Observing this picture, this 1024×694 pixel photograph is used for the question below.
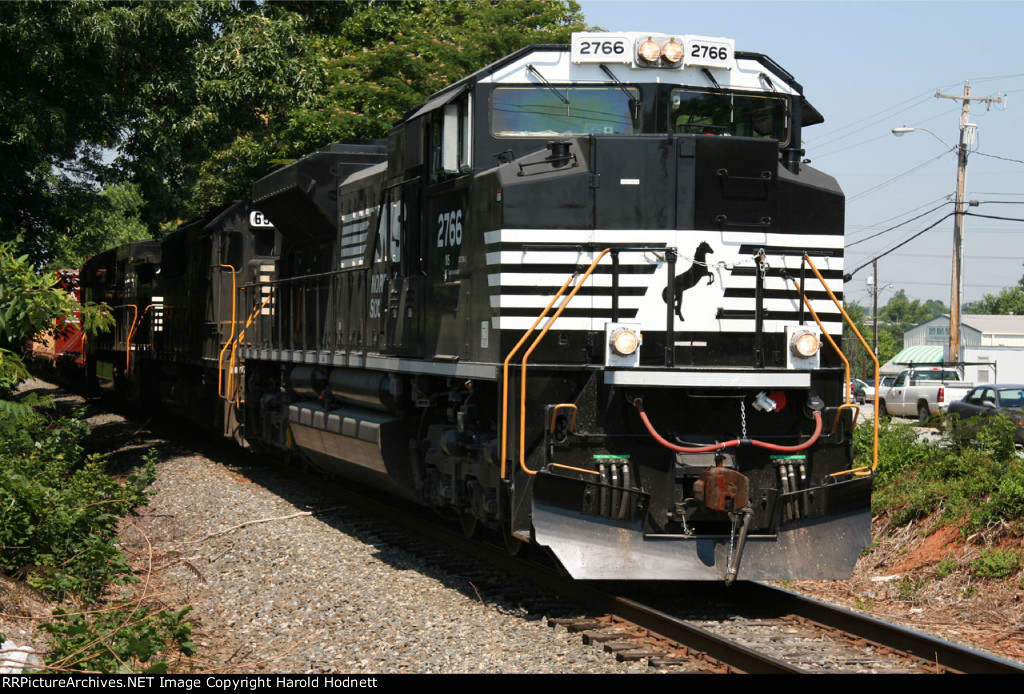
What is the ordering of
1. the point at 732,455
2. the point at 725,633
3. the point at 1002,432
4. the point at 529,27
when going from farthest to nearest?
the point at 529,27
the point at 1002,432
the point at 732,455
the point at 725,633

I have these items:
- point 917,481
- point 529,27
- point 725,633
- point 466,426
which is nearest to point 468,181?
point 466,426

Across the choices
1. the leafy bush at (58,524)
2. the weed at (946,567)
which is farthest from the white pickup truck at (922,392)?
the leafy bush at (58,524)

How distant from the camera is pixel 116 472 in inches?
605


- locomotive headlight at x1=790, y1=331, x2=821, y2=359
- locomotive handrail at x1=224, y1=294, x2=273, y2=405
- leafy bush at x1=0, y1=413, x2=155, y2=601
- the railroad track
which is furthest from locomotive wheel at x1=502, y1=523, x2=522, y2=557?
locomotive handrail at x1=224, y1=294, x2=273, y2=405

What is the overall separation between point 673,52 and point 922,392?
84.1 ft

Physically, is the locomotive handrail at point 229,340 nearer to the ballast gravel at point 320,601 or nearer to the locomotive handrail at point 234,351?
the locomotive handrail at point 234,351

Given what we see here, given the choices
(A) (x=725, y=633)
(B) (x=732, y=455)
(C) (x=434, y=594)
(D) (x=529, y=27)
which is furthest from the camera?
(D) (x=529, y=27)

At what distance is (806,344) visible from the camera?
735cm

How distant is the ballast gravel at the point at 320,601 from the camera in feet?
20.5

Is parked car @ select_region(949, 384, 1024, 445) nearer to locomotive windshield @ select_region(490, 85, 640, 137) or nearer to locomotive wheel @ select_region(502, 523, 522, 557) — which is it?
locomotive wheel @ select_region(502, 523, 522, 557)

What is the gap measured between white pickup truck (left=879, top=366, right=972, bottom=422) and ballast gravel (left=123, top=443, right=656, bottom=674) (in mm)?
22118

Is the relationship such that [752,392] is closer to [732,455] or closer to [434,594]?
[732,455]

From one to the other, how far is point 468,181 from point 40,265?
32.5 feet

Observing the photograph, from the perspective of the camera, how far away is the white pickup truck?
29531 mm
